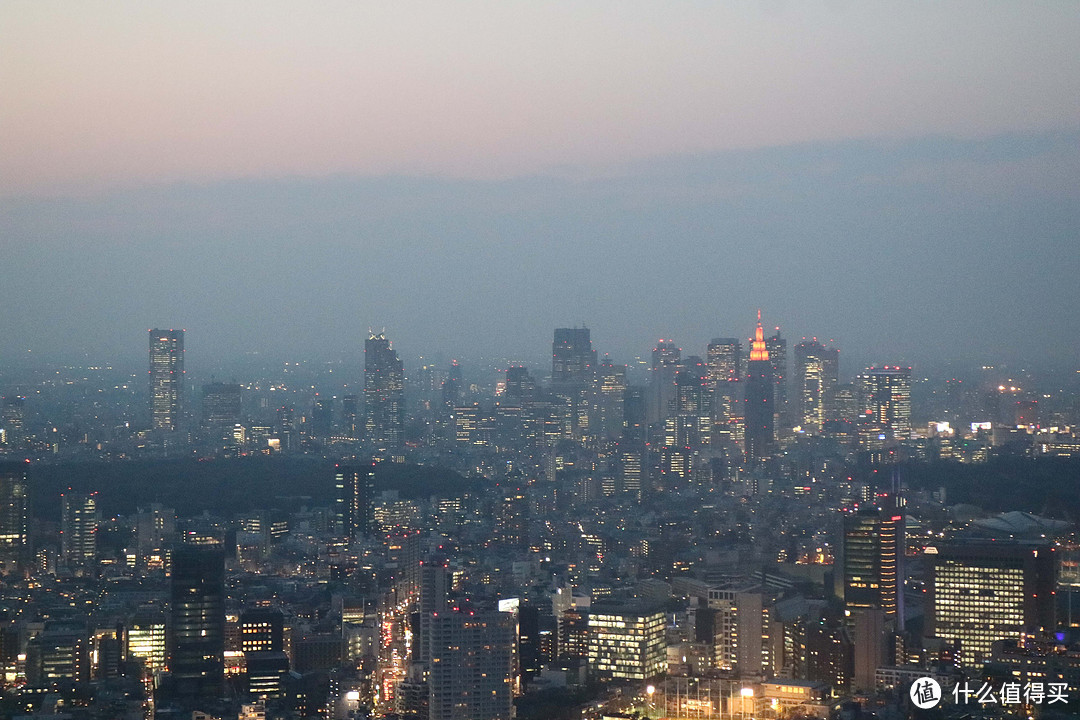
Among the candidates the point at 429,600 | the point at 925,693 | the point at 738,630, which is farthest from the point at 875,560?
the point at 925,693

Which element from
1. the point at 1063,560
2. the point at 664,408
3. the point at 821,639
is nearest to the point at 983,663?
the point at 821,639

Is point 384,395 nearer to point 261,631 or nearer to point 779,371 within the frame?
point 779,371

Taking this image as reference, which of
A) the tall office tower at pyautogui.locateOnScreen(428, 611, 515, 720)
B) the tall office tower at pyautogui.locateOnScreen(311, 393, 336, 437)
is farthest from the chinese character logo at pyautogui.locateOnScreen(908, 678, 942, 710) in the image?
the tall office tower at pyautogui.locateOnScreen(311, 393, 336, 437)

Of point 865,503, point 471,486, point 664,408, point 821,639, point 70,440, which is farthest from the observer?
point 664,408

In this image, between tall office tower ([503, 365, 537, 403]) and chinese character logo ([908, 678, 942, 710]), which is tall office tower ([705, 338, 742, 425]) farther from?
chinese character logo ([908, 678, 942, 710])

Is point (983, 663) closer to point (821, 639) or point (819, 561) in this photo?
point (821, 639)

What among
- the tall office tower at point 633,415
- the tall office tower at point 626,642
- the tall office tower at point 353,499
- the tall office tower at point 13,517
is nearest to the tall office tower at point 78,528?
the tall office tower at point 13,517
